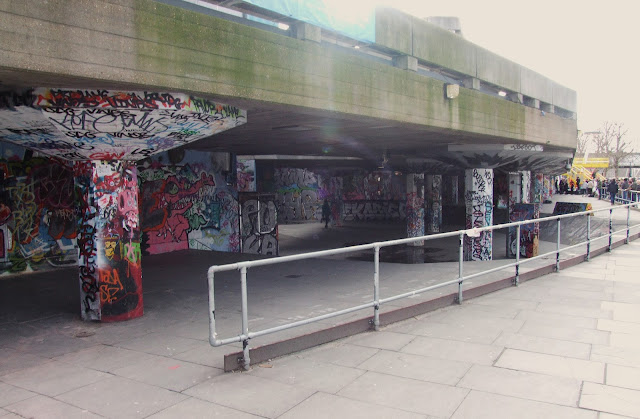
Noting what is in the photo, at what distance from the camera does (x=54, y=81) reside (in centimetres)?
563

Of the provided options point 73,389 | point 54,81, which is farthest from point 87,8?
point 73,389

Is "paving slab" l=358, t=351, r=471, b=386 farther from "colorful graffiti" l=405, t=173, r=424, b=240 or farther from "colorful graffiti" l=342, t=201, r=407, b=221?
"colorful graffiti" l=342, t=201, r=407, b=221

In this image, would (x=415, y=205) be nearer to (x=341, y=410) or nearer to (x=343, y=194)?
(x=343, y=194)

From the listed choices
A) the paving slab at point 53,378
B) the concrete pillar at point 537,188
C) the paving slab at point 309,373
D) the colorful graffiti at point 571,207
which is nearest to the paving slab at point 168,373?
the paving slab at point 53,378

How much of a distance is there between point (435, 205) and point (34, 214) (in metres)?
21.3

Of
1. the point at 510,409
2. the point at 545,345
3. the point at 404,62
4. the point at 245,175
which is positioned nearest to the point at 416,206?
the point at 245,175

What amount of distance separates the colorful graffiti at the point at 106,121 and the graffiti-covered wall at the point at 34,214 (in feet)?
14.3

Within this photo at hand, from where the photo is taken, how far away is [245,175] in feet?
69.6

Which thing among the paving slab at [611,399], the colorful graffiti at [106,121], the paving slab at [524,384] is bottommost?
the paving slab at [524,384]

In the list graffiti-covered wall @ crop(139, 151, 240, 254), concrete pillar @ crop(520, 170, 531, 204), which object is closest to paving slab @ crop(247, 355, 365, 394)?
graffiti-covered wall @ crop(139, 151, 240, 254)

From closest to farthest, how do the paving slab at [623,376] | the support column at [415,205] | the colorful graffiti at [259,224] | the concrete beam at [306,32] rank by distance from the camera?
the paving slab at [623,376] < the concrete beam at [306,32] < the colorful graffiti at [259,224] < the support column at [415,205]

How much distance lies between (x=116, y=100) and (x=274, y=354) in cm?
371

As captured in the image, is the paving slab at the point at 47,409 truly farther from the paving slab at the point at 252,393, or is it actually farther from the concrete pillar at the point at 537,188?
the concrete pillar at the point at 537,188

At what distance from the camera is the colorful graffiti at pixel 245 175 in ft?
68.7
